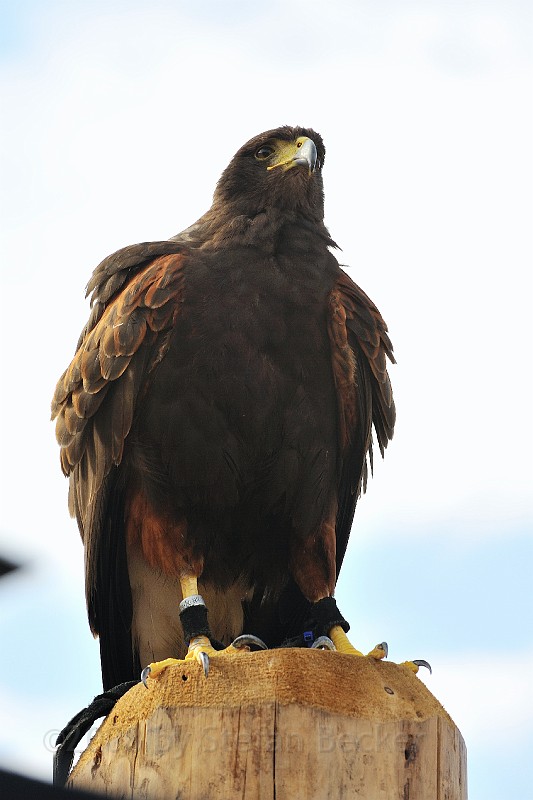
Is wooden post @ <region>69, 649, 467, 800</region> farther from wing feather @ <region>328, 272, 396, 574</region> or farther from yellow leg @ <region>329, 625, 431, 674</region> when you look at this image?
wing feather @ <region>328, 272, 396, 574</region>

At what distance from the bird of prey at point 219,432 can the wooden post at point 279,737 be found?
1493 millimetres

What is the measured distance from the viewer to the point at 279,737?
→ 2.93 meters

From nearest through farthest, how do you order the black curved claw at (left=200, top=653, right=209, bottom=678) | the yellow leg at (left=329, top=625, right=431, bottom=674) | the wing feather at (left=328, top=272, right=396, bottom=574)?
the black curved claw at (left=200, top=653, right=209, bottom=678)
the yellow leg at (left=329, top=625, right=431, bottom=674)
the wing feather at (left=328, top=272, right=396, bottom=574)

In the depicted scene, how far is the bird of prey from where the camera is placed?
4969mm

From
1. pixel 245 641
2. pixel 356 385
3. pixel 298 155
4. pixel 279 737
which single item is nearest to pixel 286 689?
pixel 279 737

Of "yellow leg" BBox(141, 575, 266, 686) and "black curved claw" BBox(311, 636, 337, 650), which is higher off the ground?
"yellow leg" BBox(141, 575, 266, 686)

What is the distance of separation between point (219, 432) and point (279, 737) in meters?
2.19

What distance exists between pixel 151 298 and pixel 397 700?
2.41 metres

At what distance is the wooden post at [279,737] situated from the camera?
2.90m

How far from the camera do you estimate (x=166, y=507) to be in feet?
16.4

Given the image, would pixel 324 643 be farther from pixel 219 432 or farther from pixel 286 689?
pixel 286 689

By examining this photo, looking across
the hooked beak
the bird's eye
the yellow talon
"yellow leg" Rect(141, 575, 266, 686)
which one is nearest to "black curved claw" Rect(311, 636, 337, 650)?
the yellow talon

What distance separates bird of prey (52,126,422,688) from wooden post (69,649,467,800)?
4.90 feet

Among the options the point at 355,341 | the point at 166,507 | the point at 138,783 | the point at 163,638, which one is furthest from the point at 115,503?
the point at 138,783
